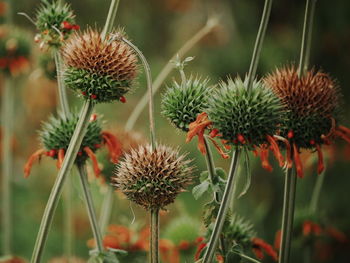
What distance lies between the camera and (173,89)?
1963mm

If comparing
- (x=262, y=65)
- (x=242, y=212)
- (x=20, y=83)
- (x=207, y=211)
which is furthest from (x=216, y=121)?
(x=20, y=83)

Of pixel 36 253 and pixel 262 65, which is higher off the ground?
pixel 262 65

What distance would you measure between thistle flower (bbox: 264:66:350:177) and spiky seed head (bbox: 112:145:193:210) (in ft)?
1.61

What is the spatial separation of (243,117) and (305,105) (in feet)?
1.37

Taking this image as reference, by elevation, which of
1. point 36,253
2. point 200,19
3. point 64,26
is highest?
point 200,19

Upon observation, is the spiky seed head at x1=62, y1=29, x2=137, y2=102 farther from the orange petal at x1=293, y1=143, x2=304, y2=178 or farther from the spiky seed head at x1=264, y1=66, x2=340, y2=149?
the orange petal at x1=293, y1=143, x2=304, y2=178

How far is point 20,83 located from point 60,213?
225 centimetres

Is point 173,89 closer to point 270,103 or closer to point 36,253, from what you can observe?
point 270,103

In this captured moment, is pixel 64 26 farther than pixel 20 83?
No

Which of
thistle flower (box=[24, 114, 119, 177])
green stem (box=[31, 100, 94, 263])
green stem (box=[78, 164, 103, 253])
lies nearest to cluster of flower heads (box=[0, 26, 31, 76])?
thistle flower (box=[24, 114, 119, 177])

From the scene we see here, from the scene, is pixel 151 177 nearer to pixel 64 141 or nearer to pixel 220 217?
pixel 220 217

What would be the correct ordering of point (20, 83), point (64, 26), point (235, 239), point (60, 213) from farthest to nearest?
A: 1. point (20, 83)
2. point (60, 213)
3. point (235, 239)
4. point (64, 26)

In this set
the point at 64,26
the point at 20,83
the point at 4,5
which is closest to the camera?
the point at 64,26

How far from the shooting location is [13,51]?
3.58 m
